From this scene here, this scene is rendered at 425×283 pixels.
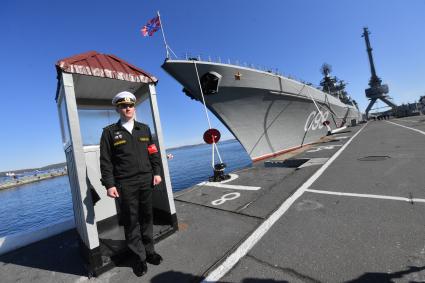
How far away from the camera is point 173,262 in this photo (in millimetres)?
2809

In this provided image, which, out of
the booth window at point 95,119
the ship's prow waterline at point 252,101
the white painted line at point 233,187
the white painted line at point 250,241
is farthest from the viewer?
the ship's prow waterline at point 252,101

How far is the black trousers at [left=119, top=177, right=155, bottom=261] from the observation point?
2730 millimetres

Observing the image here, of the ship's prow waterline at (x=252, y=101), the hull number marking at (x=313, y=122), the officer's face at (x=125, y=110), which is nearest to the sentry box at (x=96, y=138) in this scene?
the officer's face at (x=125, y=110)

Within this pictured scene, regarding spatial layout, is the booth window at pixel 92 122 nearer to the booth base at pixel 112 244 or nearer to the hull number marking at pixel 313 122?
the booth base at pixel 112 244

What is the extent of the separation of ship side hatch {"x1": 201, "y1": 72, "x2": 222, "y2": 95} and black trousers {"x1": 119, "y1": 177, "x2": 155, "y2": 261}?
11447 mm

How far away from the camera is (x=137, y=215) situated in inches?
112

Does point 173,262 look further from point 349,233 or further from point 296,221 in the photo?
point 349,233

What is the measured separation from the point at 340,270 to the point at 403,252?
0.83 m

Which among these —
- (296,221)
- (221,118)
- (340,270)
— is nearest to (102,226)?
(296,221)

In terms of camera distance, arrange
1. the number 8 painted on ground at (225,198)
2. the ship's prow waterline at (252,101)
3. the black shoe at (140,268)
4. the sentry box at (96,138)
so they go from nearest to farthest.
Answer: the black shoe at (140,268) → the sentry box at (96,138) → the number 8 painted on ground at (225,198) → the ship's prow waterline at (252,101)

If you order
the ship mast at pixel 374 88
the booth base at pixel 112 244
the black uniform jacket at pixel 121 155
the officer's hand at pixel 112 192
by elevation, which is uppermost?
the ship mast at pixel 374 88

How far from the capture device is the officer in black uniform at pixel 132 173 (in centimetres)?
271

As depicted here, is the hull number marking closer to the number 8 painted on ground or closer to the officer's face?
the number 8 painted on ground

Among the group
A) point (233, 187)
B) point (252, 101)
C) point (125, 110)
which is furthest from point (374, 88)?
point (125, 110)
